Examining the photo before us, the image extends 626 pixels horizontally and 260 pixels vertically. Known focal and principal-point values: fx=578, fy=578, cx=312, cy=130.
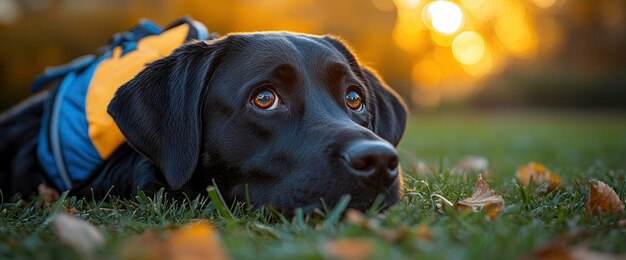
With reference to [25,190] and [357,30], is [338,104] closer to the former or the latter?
[25,190]

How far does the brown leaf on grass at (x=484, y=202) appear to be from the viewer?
2.33 metres

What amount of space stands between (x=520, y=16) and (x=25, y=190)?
1346 inches

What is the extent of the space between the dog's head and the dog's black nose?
63 mm

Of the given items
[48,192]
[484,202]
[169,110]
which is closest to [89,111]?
[48,192]

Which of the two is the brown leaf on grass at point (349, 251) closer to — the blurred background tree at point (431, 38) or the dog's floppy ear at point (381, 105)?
the dog's floppy ear at point (381, 105)

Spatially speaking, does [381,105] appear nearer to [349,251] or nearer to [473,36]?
[349,251]

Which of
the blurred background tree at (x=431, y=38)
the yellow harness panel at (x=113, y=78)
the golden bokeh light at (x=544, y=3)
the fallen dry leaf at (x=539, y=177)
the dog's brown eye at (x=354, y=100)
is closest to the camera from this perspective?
the dog's brown eye at (x=354, y=100)

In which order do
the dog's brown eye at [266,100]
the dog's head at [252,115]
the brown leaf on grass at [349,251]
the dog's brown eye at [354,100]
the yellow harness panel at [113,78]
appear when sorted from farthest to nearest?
1. the yellow harness panel at [113,78]
2. the dog's brown eye at [354,100]
3. the dog's brown eye at [266,100]
4. the dog's head at [252,115]
5. the brown leaf on grass at [349,251]

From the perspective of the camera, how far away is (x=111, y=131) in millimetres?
3482

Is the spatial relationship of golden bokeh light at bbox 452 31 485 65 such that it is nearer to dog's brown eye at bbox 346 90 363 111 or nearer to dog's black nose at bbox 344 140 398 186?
dog's brown eye at bbox 346 90 363 111

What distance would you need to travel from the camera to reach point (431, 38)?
30.3 metres

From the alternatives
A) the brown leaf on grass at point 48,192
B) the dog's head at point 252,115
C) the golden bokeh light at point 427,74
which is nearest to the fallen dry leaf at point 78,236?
the dog's head at point 252,115

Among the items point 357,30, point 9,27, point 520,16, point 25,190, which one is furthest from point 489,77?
point 25,190

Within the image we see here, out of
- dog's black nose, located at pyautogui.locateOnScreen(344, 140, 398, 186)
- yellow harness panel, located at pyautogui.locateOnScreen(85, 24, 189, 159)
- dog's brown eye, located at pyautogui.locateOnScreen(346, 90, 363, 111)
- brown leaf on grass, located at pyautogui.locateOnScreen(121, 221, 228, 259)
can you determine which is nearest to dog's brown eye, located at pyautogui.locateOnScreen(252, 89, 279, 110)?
dog's brown eye, located at pyautogui.locateOnScreen(346, 90, 363, 111)
